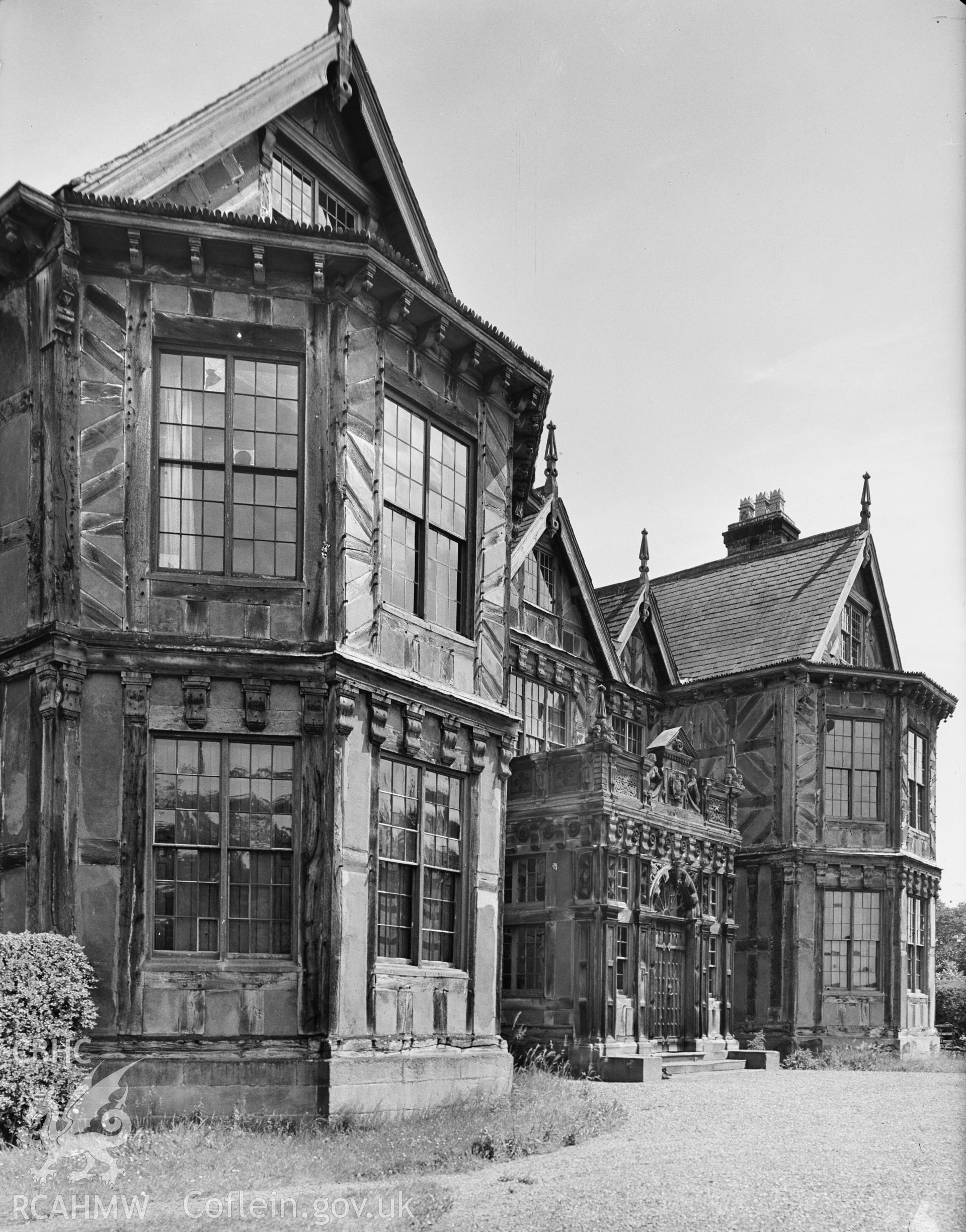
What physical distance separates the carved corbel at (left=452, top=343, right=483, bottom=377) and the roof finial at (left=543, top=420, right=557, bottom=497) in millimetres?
9698

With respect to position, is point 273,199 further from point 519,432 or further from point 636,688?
point 636,688

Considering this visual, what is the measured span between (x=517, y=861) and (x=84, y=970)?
11.2 metres

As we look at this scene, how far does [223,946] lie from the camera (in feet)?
47.3

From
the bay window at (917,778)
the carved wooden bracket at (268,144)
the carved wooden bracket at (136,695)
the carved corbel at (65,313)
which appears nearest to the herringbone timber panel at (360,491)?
the carved wooden bracket at (136,695)

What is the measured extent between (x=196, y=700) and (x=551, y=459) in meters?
14.3

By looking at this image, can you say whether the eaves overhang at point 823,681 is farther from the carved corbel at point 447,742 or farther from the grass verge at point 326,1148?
the grass verge at point 326,1148

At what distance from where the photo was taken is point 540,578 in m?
26.8

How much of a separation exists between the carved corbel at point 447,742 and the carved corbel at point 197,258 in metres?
5.70

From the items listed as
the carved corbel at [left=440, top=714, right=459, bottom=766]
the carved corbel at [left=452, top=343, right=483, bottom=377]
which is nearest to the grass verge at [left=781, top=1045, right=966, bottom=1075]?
the carved corbel at [left=440, top=714, right=459, bottom=766]

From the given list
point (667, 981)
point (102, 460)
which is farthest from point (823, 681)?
point (102, 460)

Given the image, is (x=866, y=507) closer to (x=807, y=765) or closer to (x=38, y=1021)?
(x=807, y=765)

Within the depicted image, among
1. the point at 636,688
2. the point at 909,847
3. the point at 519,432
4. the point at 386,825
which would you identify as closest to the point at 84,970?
the point at 386,825

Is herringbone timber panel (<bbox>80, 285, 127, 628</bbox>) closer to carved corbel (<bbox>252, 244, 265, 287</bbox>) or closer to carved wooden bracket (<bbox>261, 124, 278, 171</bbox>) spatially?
carved corbel (<bbox>252, 244, 265, 287</bbox>)

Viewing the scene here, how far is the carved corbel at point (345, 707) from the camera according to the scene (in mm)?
14969
